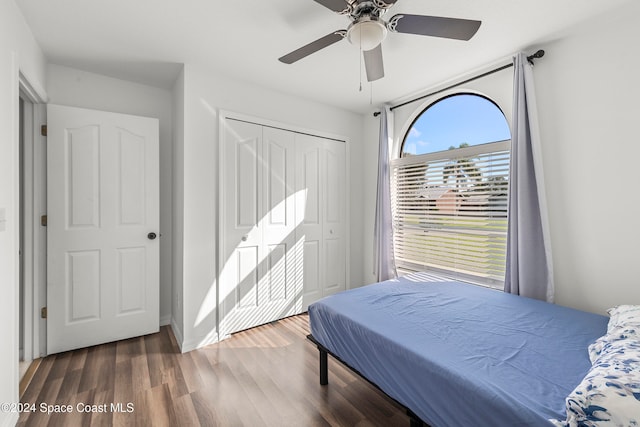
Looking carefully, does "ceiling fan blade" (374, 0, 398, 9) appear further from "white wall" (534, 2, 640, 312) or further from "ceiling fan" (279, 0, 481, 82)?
"white wall" (534, 2, 640, 312)

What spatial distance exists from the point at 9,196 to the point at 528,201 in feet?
11.4

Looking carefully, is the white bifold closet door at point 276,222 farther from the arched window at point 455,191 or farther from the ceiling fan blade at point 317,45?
the ceiling fan blade at point 317,45

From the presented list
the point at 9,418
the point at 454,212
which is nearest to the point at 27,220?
the point at 9,418

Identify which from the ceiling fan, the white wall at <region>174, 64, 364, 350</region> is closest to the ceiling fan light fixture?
the ceiling fan

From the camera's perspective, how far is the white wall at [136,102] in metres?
2.48

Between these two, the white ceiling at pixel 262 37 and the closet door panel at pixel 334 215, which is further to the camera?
the closet door panel at pixel 334 215

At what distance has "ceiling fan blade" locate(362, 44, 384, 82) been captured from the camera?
174 cm

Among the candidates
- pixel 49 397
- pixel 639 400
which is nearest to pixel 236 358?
pixel 49 397

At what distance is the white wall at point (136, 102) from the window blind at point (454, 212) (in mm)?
2624

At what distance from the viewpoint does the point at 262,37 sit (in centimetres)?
207

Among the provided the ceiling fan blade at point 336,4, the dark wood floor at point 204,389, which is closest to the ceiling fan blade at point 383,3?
the ceiling fan blade at point 336,4

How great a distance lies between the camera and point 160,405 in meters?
1.75

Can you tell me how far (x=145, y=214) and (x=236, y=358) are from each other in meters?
1.63

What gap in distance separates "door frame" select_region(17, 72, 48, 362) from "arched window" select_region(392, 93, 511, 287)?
11.4 ft
